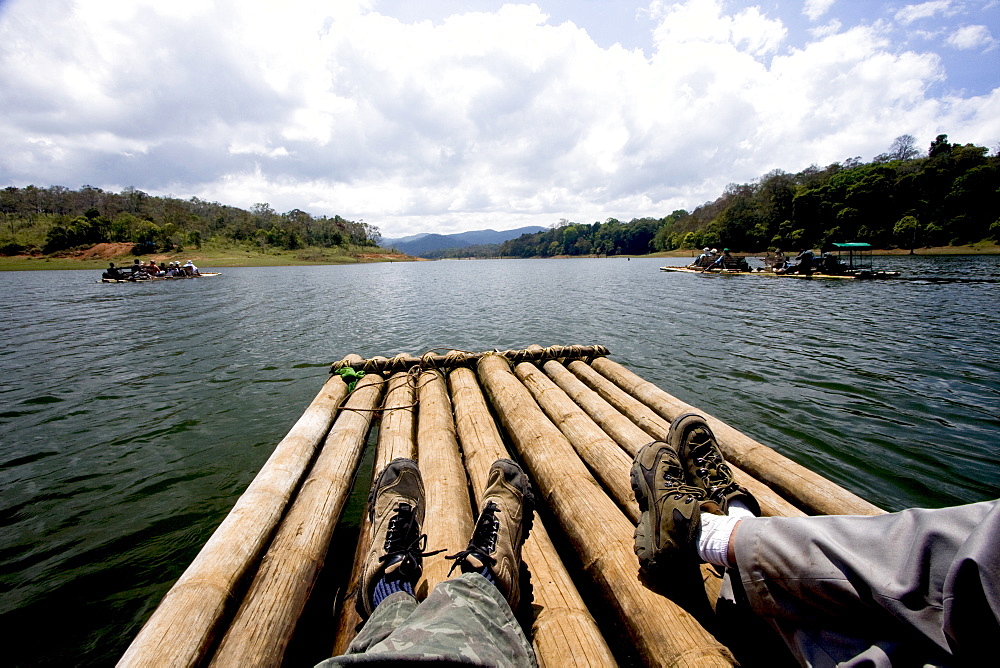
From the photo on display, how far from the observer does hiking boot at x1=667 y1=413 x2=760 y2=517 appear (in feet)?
9.50

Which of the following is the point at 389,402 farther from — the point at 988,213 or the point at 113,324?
the point at 988,213

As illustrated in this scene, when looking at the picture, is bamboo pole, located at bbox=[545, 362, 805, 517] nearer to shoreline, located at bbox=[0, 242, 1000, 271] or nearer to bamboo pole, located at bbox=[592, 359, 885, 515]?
bamboo pole, located at bbox=[592, 359, 885, 515]

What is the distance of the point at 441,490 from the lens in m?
3.61

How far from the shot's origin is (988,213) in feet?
207

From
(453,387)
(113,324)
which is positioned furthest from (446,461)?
(113,324)

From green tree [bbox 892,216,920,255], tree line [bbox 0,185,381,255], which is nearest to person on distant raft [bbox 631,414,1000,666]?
green tree [bbox 892,216,920,255]

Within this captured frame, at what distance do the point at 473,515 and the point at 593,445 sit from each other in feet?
5.27

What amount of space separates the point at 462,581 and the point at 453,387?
4.72 metres

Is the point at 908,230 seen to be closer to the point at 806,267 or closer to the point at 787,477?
the point at 806,267

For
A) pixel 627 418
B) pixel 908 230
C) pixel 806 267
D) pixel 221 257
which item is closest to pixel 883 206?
pixel 908 230

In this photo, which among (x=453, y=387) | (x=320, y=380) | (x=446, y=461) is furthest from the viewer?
(x=320, y=380)

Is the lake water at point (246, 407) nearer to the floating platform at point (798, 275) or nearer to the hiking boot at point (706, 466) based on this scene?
the hiking boot at point (706, 466)

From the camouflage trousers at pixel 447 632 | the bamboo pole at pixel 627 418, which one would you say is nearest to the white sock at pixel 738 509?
the bamboo pole at pixel 627 418

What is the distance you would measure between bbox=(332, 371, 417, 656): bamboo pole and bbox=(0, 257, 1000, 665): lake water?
203 cm
